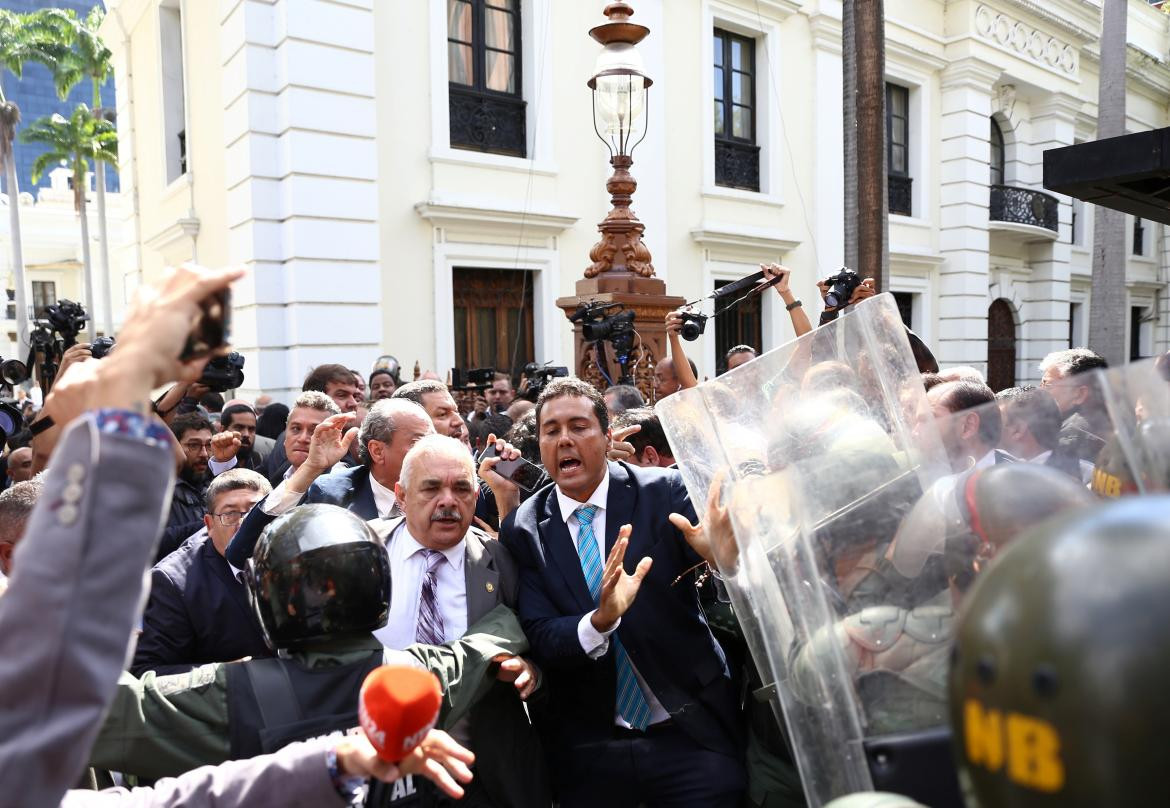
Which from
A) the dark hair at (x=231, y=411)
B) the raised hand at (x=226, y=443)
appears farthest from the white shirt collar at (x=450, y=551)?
the dark hair at (x=231, y=411)

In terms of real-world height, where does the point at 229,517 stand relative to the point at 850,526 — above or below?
below

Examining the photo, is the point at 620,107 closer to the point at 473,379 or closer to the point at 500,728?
the point at 473,379

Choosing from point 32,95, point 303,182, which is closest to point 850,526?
point 303,182

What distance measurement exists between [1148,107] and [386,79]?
1927cm

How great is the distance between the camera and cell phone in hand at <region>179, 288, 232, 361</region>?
1089 mm

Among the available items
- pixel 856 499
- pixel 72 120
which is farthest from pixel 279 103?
pixel 72 120

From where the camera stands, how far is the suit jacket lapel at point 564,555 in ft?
8.57

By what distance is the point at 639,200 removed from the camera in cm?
1126

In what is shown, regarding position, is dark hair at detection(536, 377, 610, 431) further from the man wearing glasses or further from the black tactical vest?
the black tactical vest

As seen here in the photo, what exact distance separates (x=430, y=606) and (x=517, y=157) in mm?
8810

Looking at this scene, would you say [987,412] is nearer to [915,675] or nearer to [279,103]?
[915,675]

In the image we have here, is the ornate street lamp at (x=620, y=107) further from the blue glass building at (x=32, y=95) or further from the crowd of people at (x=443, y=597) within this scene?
the blue glass building at (x=32, y=95)

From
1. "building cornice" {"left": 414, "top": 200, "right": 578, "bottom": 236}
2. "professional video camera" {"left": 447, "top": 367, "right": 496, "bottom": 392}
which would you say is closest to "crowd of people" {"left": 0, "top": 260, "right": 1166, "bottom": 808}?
"professional video camera" {"left": 447, "top": 367, "right": 496, "bottom": 392}

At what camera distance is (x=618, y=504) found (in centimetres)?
282
